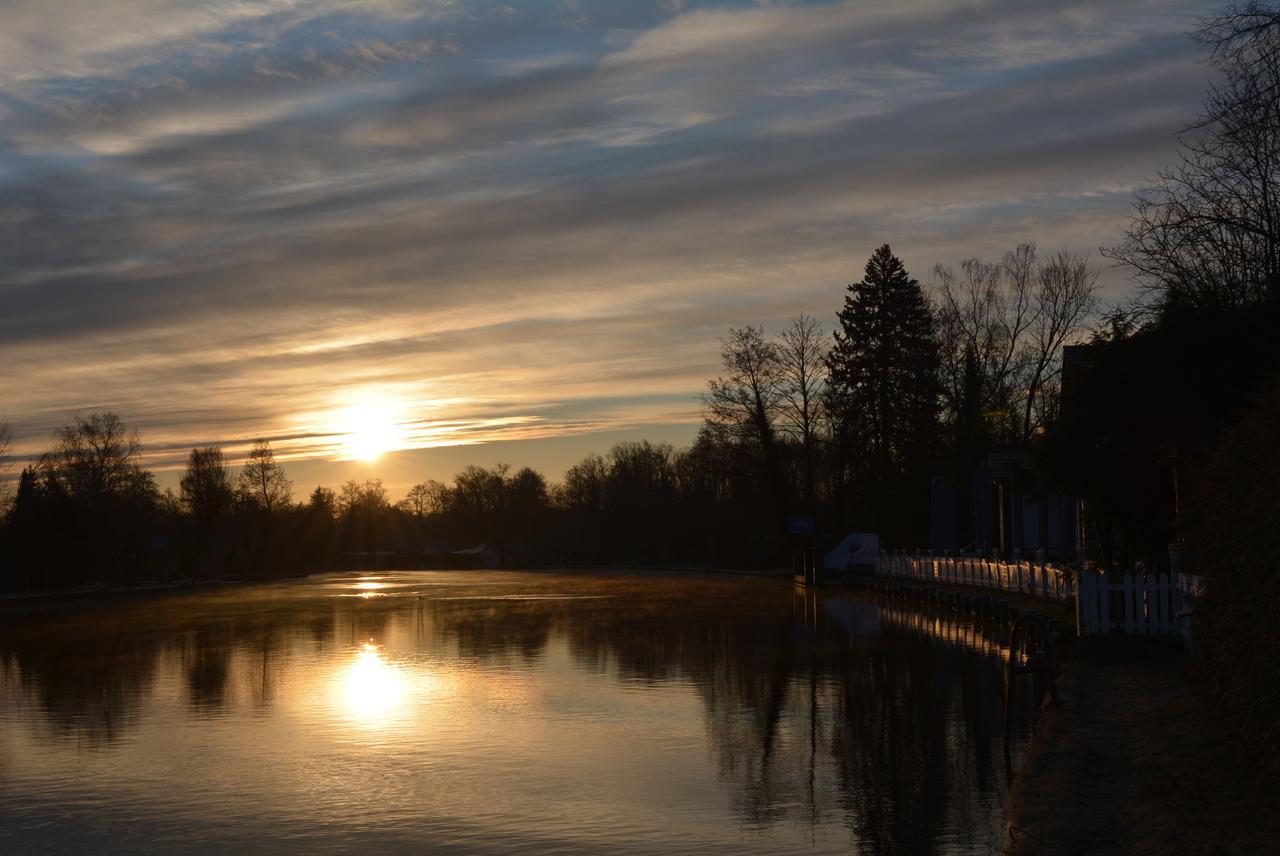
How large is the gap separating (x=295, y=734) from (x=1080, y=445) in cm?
1493

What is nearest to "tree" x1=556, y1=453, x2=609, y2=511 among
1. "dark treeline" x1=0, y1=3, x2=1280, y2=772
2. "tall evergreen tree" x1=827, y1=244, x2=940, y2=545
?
"dark treeline" x1=0, y1=3, x2=1280, y2=772

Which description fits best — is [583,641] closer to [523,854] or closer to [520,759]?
[520,759]

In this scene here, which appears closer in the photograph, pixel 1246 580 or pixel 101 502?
pixel 1246 580

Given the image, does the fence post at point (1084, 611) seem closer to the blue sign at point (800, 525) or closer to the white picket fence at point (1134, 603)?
the white picket fence at point (1134, 603)

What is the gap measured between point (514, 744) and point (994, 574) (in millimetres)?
26201

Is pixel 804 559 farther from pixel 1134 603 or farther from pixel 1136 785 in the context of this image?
pixel 1136 785

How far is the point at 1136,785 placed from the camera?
10.7 meters

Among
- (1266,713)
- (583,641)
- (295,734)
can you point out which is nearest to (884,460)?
(583,641)

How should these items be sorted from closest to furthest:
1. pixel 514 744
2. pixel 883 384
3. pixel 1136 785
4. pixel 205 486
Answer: pixel 1136 785
pixel 514 744
pixel 883 384
pixel 205 486

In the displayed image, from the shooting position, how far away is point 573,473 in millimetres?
161750

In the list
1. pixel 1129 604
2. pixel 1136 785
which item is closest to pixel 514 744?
pixel 1136 785

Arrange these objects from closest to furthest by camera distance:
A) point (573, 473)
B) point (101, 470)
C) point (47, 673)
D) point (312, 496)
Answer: point (47, 673) → point (101, 470) → point (312, 496) → point (573, 473)

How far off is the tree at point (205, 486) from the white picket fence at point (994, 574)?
75.8 m

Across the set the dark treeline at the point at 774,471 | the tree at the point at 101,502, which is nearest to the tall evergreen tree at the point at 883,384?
the dark treeline at the point at 774,471
